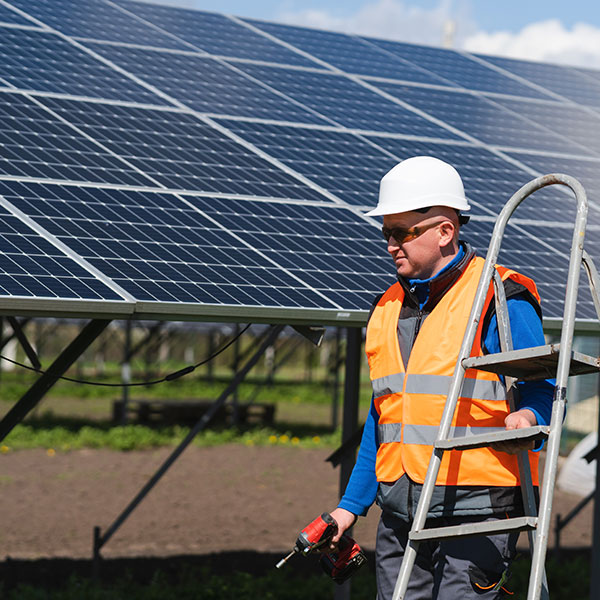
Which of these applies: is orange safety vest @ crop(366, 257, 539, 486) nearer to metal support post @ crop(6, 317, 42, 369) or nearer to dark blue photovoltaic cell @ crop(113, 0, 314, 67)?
metal support post @ crop(6, 317, 42, 369)

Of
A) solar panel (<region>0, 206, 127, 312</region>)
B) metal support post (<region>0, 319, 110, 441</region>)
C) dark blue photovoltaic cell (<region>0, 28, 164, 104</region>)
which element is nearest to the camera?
solar panel (<region>0, 206, 127, 312</region>)

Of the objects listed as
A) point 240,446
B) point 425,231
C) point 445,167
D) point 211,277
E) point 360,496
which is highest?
point 445,167

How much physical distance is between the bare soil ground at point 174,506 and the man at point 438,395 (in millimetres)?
6024

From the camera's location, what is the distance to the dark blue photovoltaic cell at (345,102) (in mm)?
7945

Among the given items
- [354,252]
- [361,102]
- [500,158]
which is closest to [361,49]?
[361,102]

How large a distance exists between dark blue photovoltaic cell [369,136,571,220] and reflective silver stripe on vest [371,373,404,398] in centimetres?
298

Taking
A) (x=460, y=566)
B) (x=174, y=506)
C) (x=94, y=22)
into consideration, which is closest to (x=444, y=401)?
(x=460, y=566)

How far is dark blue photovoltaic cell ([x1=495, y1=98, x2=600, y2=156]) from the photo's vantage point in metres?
8.69

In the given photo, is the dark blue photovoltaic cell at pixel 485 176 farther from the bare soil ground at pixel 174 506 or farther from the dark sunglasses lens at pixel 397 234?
the bare soil ground at pixel 174 506

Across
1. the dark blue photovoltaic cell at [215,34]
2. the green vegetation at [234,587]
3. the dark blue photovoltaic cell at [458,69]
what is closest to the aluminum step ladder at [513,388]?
the green vegetation at [234,587]

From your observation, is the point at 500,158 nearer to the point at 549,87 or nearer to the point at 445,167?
the point at 549,87

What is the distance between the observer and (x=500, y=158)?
7.73 m

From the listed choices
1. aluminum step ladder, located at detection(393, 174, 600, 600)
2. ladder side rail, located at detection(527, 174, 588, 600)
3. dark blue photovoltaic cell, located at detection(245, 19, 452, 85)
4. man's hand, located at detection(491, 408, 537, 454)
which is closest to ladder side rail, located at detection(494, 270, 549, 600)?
aluminum step ladder, located at detection(393, 174, 600, 600)

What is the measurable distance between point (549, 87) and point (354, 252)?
5750 millimetres
